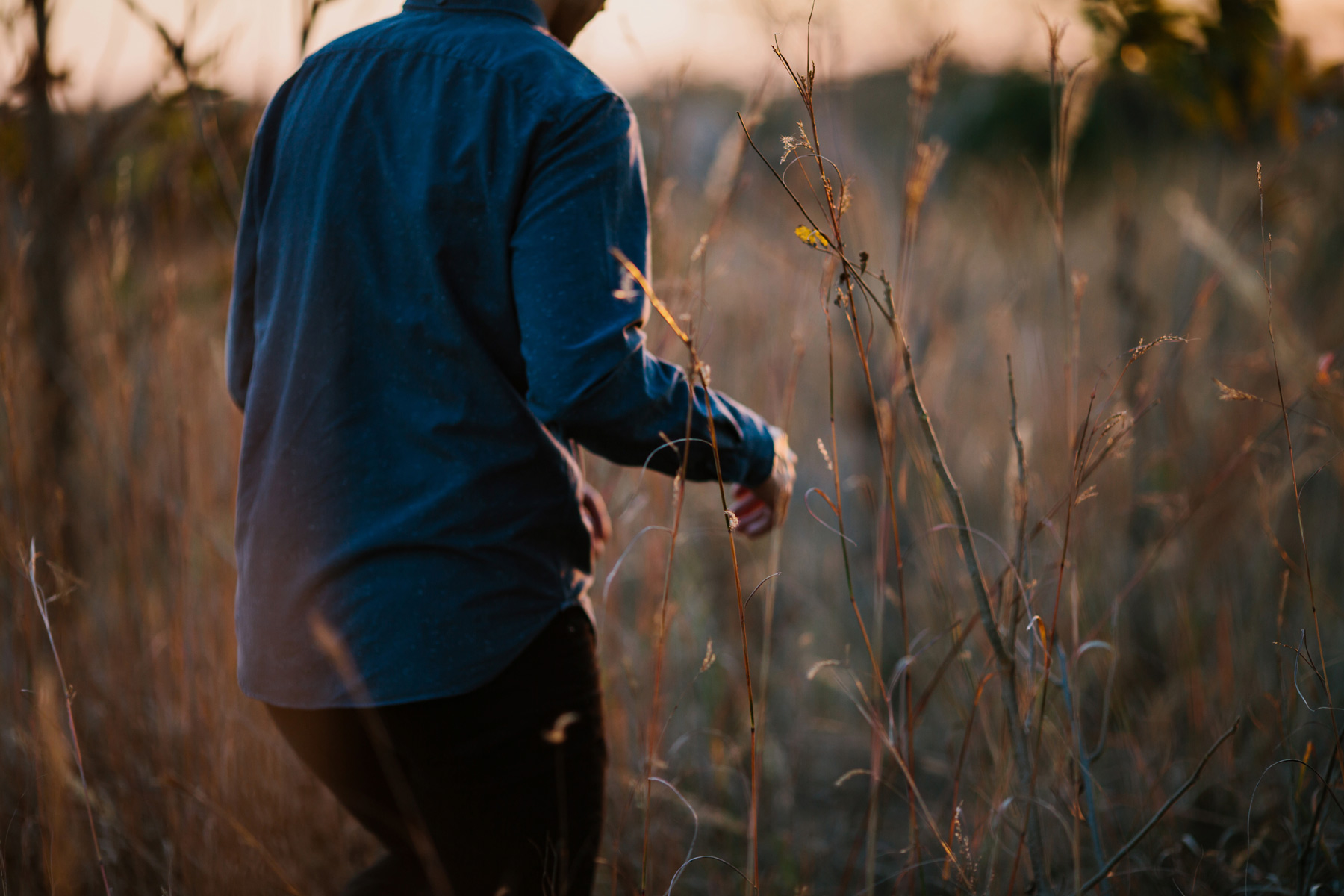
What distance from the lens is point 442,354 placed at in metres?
0.87

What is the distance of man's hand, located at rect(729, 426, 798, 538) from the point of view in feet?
3.20

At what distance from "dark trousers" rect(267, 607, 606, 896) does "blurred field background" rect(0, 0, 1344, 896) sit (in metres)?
0.09

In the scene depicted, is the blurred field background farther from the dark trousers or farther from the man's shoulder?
the man's shoulder

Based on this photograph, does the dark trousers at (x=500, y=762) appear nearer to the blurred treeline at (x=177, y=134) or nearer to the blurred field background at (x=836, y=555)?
the blurred field background at (x=836, y=555)

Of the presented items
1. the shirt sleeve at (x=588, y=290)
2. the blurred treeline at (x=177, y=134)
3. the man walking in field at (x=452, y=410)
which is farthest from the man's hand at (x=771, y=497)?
the blurred treeline at (x=177, y=134)

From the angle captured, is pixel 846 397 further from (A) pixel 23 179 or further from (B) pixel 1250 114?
(A) pixel 23 179

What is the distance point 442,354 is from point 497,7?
0.39 m

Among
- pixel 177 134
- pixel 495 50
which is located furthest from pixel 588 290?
pixel 177 134

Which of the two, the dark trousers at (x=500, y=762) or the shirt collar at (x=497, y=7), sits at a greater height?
the shirt collar at (x=497, y=7)

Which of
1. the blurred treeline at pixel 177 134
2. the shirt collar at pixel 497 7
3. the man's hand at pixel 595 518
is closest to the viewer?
the shirt collar at pixel 497 7

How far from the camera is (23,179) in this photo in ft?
6.54

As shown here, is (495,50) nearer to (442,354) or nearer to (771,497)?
(442,354)

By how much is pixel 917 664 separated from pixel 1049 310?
2020mm

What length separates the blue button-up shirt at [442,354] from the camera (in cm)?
83
